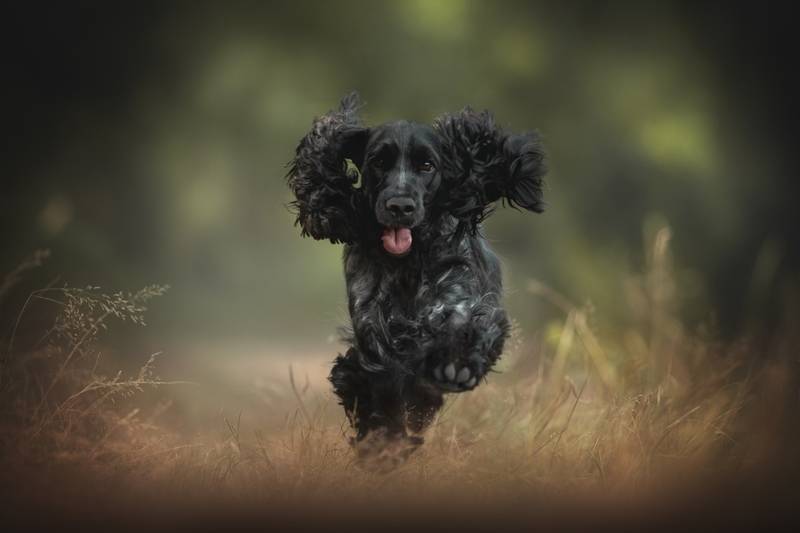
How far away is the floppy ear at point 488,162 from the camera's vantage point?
4910mm

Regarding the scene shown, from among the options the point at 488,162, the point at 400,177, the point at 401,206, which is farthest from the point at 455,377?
the point at 488,162

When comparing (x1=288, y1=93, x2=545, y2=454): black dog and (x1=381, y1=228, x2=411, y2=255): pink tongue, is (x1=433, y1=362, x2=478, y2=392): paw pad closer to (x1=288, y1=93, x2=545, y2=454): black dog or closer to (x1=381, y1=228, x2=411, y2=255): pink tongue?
(x1=288, y1=93, x2=545, y2=454): black dog

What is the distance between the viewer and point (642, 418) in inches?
187

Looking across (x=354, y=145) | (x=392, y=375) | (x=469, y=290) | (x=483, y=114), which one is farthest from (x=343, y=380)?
(x=483, y=114)

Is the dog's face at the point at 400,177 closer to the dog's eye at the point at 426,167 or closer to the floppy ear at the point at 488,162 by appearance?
the dog's eye at the point at 426,167

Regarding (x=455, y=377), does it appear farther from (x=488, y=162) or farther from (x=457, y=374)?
(x=488, y=162)

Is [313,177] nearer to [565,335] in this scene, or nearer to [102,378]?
[102,378]

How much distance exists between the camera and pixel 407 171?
4672mm

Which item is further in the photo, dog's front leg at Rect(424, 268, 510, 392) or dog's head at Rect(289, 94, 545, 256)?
dog's head at Rect(289, 94, 545, 256)

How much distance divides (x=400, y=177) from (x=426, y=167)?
0.17 meters

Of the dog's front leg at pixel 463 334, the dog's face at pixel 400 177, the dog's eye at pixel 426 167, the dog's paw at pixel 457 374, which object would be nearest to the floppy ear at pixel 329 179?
the dog's face at pixel 400 177

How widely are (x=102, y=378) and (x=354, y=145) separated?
62.9 inches

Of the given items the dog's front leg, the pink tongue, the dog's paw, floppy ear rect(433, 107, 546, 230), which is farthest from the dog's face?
the dog's paw

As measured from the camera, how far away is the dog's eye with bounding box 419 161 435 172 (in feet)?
15.5
